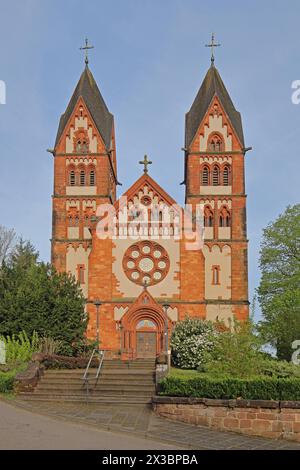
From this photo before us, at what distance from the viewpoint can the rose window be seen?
39.1m

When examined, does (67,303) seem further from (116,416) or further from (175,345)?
(116,416)

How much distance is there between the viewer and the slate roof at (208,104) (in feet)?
139

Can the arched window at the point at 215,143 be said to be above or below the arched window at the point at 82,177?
above

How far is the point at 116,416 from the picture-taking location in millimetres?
15570

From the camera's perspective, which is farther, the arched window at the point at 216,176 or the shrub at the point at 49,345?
the arched window at the point at 216,176

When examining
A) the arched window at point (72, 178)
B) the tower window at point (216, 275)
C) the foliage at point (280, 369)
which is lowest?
the foliage at point (280, 369)

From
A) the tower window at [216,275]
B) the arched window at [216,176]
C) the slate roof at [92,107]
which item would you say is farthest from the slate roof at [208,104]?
the tower window at [216,275]

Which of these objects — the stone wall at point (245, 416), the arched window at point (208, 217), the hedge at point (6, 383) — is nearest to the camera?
the stone wall at point (245, 416)

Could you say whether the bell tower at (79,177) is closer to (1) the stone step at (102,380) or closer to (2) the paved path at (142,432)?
(1) the stone step at (102,380)

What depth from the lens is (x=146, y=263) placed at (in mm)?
39375

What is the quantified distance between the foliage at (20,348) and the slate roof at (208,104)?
21.0 meters

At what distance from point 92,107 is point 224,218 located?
43.7 ft
